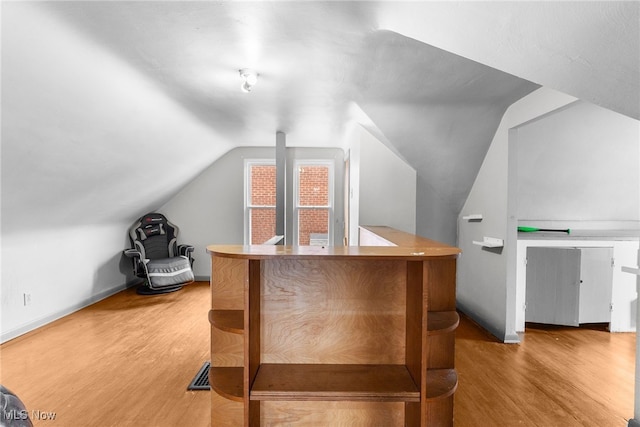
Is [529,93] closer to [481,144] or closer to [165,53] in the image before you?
[481,144]

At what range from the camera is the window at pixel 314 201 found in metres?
5.76

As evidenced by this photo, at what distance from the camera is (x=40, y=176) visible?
2656 millimetres

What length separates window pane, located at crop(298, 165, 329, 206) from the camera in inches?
228

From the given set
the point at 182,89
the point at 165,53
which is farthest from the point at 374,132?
the point at 165,53

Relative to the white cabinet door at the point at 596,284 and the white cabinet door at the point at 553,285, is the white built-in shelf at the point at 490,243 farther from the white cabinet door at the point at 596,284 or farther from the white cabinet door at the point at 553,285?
the white cabinet door at the point at 596,284

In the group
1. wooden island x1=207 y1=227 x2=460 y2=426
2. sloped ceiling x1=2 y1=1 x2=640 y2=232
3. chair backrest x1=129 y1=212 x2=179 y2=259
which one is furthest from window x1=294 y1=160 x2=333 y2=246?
wooden island x1=207 y1=227 x2=460 y2=426

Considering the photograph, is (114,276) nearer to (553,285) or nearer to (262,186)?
(262,186)

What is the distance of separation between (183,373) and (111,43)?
234 cm

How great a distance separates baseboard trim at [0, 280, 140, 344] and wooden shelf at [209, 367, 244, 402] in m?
2.72

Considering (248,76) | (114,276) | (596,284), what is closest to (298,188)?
(114,276)

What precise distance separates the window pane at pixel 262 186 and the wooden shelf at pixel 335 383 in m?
4.19

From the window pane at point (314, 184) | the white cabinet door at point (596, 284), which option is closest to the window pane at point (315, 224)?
the window pane at point (314, 184)

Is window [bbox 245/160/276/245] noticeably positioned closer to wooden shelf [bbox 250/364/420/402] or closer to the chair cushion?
the chair cushion

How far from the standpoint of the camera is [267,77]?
2594 millimetres
